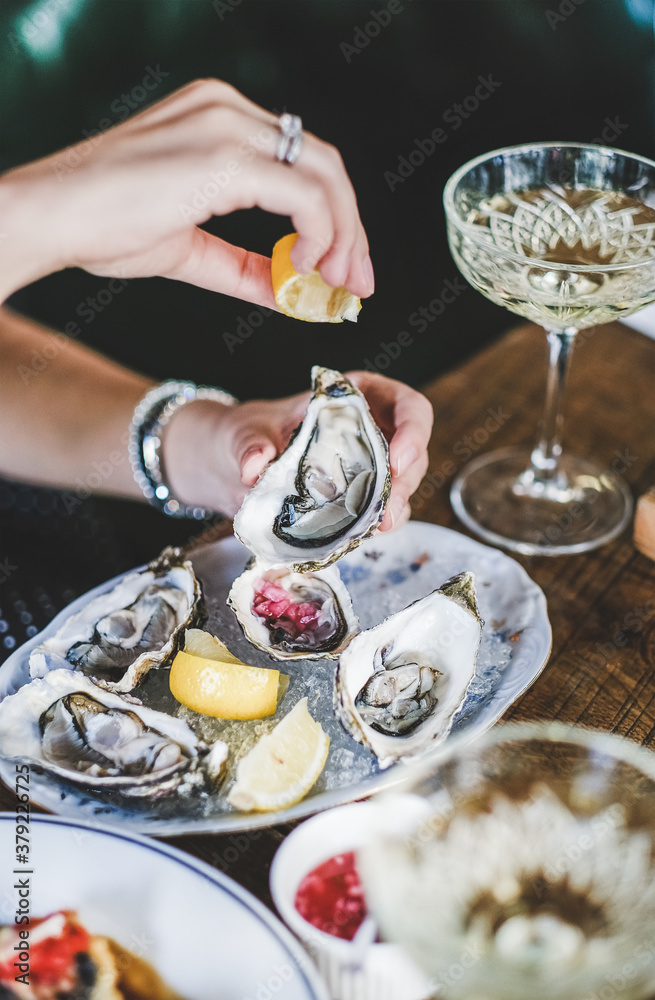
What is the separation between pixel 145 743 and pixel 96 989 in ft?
0.48

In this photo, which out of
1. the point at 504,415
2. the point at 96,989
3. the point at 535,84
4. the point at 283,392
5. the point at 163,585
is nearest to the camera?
the point at 96,989

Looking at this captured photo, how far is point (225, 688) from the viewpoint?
59 cm

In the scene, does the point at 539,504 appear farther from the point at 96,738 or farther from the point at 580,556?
the point at 96,738

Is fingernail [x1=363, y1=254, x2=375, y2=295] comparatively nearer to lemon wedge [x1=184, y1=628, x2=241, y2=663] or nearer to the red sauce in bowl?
lemon wedge [x1=184, y1=628, x2=241, y2=663]

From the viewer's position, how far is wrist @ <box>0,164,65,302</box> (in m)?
0.55

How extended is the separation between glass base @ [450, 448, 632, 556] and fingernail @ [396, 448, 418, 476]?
154 mm

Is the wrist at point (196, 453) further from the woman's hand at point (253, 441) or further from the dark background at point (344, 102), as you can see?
the dark background at point (344, 102)

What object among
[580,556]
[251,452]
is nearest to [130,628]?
[251,452]

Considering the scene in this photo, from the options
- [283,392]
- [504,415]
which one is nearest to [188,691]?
[504,415]

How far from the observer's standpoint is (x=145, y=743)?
57 cm

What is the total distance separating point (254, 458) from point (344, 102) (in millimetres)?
2000

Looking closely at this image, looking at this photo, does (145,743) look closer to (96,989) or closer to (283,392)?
(96,989)

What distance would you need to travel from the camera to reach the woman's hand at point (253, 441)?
2.31ft

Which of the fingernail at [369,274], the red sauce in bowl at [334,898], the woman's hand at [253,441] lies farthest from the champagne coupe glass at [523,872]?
the fingernail at [369,274]
